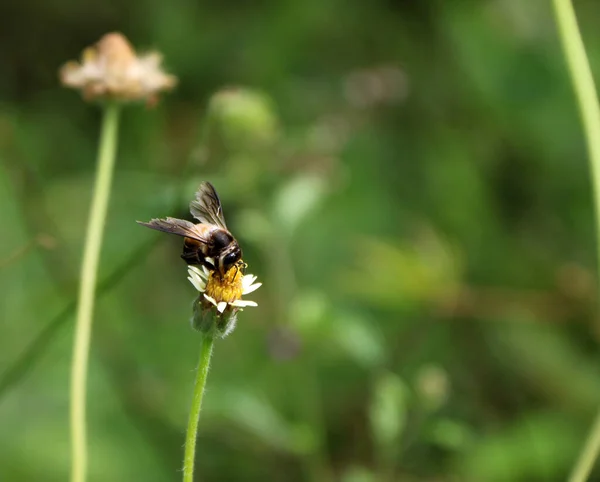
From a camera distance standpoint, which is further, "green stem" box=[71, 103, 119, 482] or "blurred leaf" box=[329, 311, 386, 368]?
"blurred leaf" box=[329, 311, 386, 368]

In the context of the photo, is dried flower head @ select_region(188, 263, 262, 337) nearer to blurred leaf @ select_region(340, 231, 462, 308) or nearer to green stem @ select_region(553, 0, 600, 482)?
green stem @ select_region(553, 0, 600, 482)

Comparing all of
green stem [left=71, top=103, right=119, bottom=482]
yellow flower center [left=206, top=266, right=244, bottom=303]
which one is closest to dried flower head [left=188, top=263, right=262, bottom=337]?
yellow flower center [left=206, top=266, right=244, bottom=303]

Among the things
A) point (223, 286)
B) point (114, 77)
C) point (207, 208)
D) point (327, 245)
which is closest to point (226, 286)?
point (223, 286)

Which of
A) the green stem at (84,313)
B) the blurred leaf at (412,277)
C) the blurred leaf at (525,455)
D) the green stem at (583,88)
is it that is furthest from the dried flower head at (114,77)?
the blurred leaf at (525,455)

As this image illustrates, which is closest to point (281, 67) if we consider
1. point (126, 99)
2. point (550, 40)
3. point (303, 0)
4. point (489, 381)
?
point (303, 0)

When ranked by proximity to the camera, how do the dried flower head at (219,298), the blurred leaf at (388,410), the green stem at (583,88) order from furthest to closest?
the blurred leaf at (388,410)
the green stem at (583,88)
the dried flower head at (219,298)

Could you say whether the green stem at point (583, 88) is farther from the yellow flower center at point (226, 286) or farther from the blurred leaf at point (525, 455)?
the blurred leaf at point (525, 455)
